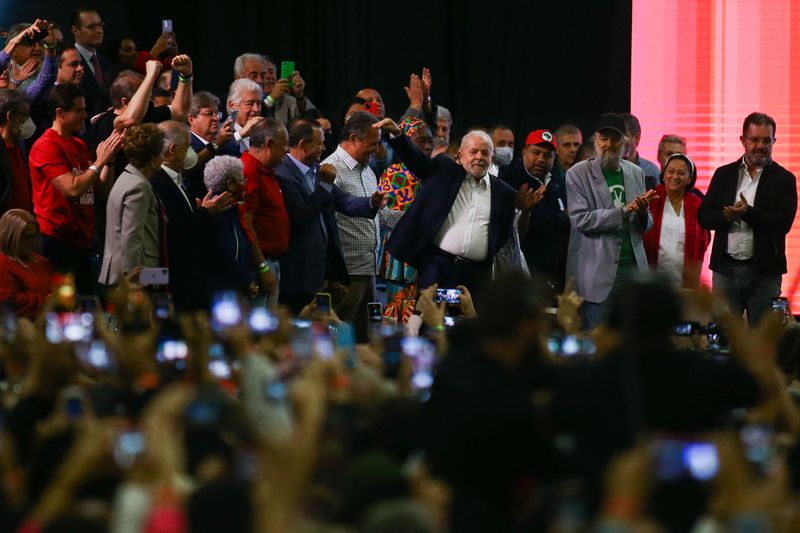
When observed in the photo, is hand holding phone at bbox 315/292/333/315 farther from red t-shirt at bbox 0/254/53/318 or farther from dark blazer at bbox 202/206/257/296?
red t-shirt at bbox 0/254/53/318

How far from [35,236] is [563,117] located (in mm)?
5520

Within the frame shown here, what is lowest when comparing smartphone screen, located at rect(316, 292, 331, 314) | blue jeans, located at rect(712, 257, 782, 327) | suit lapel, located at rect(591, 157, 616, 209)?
blue jeans, located at rect(712, 257, 782, 327)

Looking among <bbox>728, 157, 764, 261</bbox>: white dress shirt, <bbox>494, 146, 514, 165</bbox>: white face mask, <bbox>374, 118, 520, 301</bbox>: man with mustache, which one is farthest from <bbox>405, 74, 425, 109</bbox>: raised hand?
<bbox>728, 157, 764, 261</bbox>: white dress shirt

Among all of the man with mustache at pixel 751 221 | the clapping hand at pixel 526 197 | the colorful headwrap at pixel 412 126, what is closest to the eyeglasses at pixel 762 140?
the man with mustache at pixel 751 221

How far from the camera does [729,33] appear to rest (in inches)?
390

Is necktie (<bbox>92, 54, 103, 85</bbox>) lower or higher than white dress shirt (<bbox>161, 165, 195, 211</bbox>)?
higher

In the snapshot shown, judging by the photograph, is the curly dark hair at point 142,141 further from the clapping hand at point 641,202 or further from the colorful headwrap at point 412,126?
the colorful headwrap at point 412,126

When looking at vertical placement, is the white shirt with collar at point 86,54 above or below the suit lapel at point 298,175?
above

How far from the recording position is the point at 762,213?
23.6ft

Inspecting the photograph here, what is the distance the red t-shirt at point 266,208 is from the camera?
6434mm

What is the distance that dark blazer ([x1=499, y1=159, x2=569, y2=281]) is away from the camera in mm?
7809

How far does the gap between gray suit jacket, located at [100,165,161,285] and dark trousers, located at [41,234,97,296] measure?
42cm

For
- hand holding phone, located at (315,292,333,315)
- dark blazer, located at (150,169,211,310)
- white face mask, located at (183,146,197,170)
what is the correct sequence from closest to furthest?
hand holding phone, located at (315,292,333,315) < dark blazer, located at (150,169,211,310) < white face mask, located at (183,146,197,170)

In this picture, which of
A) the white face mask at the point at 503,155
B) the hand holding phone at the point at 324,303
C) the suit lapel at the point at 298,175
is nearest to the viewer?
the hand holding phone at the point at 324,303
